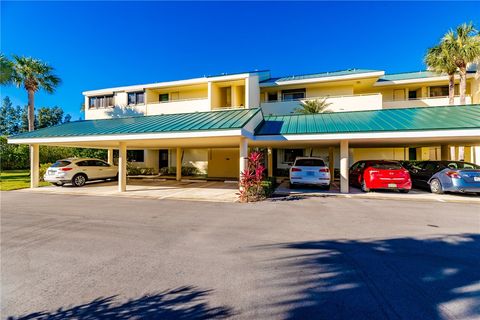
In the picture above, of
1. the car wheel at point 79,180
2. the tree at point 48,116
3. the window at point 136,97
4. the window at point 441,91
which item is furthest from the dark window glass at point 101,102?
the tree at point 48,116

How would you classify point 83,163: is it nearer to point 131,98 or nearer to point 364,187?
point 131,98

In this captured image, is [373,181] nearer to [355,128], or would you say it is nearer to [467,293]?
[355,128]

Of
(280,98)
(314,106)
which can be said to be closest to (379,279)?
(314,106)

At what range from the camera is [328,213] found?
23.8 feet

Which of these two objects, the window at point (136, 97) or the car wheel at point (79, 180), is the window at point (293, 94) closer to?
the window at point (136, 97)

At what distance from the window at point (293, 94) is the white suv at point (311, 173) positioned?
1011cm

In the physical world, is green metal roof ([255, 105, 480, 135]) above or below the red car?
above

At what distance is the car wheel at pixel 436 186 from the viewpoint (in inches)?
418

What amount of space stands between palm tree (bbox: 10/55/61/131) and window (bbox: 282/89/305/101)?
813 inches

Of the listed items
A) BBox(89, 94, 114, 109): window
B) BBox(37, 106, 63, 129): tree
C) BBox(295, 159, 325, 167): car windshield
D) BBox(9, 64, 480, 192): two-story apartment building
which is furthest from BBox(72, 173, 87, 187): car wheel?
BBox(37, 106, 63, 129): tree

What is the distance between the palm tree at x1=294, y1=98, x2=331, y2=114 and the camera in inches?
688

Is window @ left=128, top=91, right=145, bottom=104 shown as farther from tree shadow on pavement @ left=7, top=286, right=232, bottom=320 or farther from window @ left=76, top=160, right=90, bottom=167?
tree shadow on pavement @ left=7, top=286, right=232, bottom=320

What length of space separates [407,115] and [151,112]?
18650mm

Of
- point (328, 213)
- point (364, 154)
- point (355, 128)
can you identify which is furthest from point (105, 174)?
point (364, 154)
